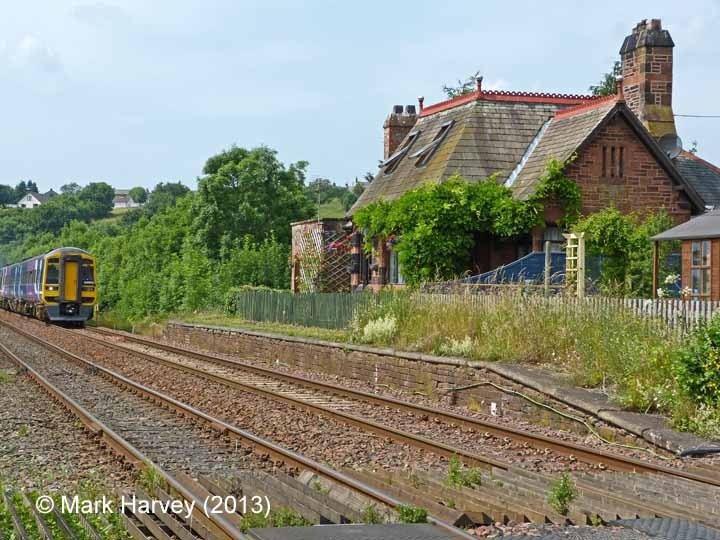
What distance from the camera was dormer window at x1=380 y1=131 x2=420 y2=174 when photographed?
110 ft

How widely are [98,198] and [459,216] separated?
16790 centimetres

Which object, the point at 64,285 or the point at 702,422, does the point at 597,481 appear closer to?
the point at 702,422

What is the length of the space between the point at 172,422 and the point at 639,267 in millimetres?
14691

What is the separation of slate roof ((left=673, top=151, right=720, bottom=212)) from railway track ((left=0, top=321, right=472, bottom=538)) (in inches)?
775

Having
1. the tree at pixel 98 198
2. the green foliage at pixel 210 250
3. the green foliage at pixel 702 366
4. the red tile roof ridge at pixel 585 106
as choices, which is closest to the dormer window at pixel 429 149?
the red tile roof ridge at pixel 585 106

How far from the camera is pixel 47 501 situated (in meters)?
7.87

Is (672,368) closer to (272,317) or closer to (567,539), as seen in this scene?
(567,539)

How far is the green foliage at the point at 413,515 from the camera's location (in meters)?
6.89

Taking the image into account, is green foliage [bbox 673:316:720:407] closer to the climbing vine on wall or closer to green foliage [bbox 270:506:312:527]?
green foliage [bbox 270:506:312:527]

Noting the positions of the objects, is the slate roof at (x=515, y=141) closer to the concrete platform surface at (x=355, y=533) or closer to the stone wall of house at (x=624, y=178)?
the stone wall of house at (x=624, y=178)

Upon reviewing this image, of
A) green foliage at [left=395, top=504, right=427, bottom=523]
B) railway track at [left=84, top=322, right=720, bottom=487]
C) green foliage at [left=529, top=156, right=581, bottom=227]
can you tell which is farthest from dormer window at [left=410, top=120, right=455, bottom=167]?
green foliage at [left=395, top=504, right=427, bottom=523]

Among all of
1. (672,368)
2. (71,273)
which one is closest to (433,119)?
(71,273)

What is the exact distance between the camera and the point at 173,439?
11.3 meters

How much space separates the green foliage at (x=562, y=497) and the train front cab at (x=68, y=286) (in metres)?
34.2
